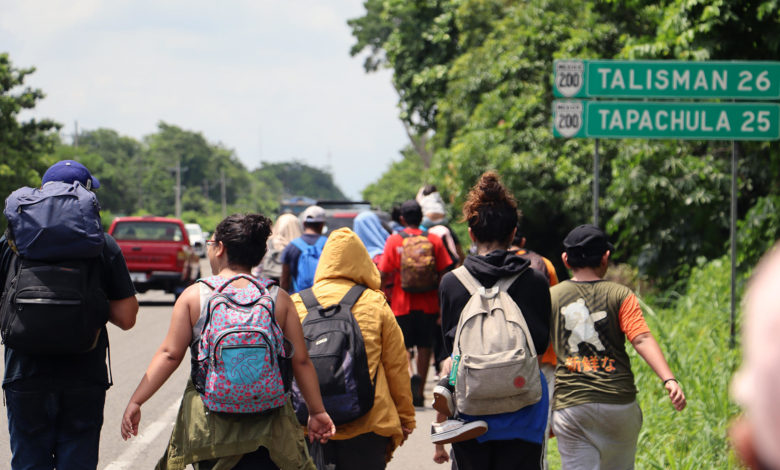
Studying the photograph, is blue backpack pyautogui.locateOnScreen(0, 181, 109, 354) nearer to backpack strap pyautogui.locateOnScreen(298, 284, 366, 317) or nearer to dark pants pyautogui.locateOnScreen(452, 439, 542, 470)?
backpack strap pyautogui.locateOnScreen(298, 284, 366, 317)

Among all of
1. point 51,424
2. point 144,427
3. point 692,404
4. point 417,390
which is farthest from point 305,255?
point 51,424

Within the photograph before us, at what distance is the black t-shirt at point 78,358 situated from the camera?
4070 mm

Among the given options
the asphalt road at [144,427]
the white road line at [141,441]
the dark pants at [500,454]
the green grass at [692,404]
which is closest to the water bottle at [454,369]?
the dark pants at [500,454]

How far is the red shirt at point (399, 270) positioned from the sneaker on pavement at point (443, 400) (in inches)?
166

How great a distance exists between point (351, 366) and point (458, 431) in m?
0.56

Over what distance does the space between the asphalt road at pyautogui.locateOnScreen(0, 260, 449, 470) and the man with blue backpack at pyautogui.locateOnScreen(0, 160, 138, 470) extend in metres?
2.52

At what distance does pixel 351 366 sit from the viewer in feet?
13.7

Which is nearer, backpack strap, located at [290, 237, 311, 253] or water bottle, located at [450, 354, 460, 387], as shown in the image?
water bottle, located at [450, 354, 460, 387]

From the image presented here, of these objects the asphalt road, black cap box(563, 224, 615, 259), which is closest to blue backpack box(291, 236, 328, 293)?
the asphalt road

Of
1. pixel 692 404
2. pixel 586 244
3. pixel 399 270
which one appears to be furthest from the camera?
pixel 399 270

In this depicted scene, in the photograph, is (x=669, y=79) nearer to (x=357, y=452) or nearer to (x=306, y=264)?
(x=306, y=264)

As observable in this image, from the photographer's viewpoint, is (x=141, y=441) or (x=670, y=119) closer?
(x=141, y=441)

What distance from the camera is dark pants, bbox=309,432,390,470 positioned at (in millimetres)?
4320

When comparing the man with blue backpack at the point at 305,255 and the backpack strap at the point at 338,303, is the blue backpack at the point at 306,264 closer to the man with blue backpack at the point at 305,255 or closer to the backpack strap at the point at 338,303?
the man with blue backpack at the point at 305,255
